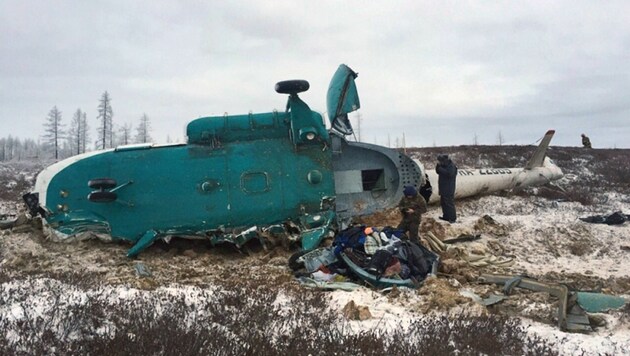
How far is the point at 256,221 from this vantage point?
8.79m

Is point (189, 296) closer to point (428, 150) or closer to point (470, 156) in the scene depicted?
point (470, 156)

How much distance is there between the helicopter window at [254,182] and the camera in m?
8.80

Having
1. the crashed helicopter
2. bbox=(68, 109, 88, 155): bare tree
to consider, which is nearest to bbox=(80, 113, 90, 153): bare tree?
bbox=(68, 109, 88, 155): bare tree

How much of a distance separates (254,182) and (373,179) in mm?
2665

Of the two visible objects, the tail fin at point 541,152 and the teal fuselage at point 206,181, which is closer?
the teal fuselage at point 206,181

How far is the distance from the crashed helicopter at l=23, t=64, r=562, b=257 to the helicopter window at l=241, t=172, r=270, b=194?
0.02 metres

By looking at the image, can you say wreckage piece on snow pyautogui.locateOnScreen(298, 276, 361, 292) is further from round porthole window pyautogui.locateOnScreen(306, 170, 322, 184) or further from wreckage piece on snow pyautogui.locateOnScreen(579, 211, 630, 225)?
wreckage piece on snow pyautogui.locateOnScreen(579, 211, 630, 225)

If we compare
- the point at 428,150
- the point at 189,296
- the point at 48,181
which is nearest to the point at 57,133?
the point at 428,150

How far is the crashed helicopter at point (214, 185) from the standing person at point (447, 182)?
92.7 inches

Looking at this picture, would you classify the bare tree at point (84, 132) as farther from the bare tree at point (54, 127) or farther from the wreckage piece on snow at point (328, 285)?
the wreckage piece on snow at point (328, 285)

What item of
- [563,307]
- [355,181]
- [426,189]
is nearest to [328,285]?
[563,307]

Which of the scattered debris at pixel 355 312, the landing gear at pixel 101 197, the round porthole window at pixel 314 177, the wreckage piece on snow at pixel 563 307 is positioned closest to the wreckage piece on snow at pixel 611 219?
the wreckage piece on snow at pixel 563 307

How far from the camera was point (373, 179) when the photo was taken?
10.2 meters

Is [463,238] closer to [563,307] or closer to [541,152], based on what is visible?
[563,307]
